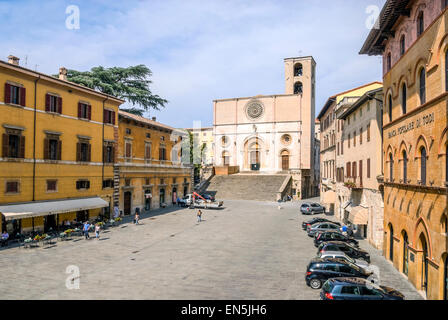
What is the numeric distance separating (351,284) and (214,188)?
45.9 meters

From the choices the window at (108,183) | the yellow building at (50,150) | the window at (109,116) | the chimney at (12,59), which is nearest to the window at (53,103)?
the yellow building at (50,150)

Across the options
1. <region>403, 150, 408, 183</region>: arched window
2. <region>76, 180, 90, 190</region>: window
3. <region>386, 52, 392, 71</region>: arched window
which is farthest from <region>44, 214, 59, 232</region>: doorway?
<region>386, 52, 392, 71</region>: arched window

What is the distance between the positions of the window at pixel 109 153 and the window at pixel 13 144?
9175 millimetres


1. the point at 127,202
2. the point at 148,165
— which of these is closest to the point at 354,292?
the point at 127,202

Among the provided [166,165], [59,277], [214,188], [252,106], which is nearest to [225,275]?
[59,277]

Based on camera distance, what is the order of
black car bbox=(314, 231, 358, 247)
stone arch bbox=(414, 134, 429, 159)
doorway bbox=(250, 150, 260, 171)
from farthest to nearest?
doorway bbox=(250, 150, 260, 171)
black car bbox=(314, 231, 358, 247)
stone arch bbox=(414, 134, 429, 159)

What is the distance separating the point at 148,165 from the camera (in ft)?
133

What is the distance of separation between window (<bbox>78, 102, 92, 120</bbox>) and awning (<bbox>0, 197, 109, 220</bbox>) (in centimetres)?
762

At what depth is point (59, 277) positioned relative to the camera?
16.1 metres

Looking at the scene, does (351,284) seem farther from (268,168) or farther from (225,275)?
(268,168)

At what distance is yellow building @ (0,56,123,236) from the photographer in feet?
77.3

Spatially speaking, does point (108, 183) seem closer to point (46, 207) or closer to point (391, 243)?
point (46, 207)

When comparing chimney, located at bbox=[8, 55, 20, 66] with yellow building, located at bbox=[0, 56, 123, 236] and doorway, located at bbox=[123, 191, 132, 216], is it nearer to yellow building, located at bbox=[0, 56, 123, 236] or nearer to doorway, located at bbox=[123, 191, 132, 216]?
yellow building, located at bbox=[0, 56, 123, 236]
